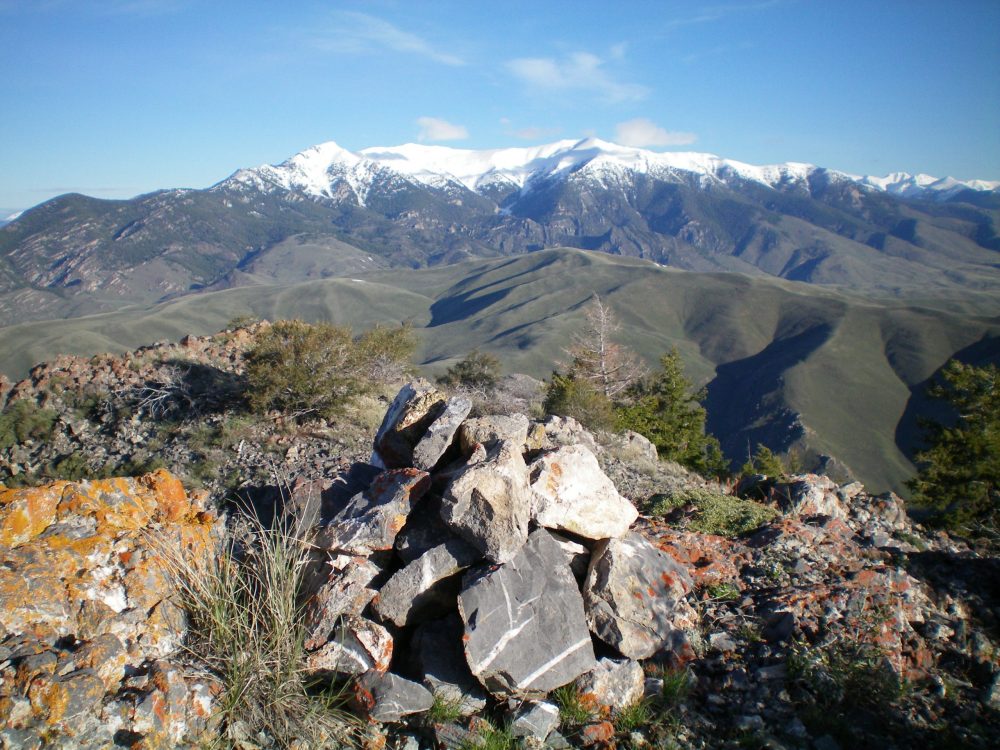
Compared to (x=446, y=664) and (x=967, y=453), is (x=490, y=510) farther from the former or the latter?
(x=967, y=453)

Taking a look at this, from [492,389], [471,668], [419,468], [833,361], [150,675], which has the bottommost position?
[833,361]

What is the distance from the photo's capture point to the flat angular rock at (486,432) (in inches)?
190

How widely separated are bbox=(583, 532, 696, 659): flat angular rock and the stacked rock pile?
1 cm

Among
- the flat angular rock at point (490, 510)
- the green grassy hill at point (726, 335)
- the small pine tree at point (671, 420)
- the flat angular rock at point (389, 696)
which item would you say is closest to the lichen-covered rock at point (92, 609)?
the flat angular rock at point (389, 696)

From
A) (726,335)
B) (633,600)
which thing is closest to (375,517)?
(633,600)

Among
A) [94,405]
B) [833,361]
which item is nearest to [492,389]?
[94,405]

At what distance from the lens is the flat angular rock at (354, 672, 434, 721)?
357 cm

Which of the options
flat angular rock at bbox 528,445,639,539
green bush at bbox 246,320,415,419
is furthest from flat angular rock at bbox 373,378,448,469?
green bush at bbox 246,320,415,419

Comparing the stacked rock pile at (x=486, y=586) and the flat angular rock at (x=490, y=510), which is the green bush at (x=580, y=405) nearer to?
the stacked rock pile at (x=486, y=586)

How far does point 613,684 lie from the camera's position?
4.01 m

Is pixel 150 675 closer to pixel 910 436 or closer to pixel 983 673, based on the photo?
pixel 983 673

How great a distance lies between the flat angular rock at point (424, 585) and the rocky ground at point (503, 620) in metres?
0.02

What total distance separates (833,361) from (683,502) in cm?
11815

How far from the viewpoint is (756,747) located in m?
3.71
